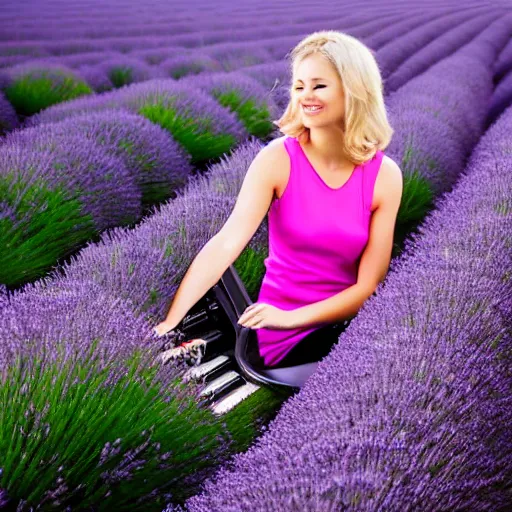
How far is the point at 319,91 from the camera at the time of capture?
1.43 m

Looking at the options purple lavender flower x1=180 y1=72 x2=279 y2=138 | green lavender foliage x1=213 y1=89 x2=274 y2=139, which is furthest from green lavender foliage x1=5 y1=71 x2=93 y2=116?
green lavender foliage x1=213 y1=89 x2=274 y2=139

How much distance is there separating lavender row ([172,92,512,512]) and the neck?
29 centimetres

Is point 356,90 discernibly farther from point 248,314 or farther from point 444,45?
point 444,45

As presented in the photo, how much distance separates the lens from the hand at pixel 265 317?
1.49 metres

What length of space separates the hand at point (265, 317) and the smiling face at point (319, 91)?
1.32 feet

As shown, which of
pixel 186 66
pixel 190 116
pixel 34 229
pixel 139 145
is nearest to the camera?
pixel 34 229

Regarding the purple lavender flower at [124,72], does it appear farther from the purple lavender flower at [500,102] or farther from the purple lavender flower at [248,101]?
the purple lavender flower at [500,102]

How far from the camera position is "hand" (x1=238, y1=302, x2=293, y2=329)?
149 centimetres

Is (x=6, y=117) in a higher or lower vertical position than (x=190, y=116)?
higher

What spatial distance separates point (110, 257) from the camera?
5.20ft

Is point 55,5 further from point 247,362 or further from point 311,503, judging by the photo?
point 311,503

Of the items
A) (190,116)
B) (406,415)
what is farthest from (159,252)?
(190,116)

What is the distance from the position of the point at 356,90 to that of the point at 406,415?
2.50ft

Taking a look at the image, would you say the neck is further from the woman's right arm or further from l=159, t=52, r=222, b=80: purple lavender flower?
l=159, t=52, r=222, b=80: purple lavender flower
